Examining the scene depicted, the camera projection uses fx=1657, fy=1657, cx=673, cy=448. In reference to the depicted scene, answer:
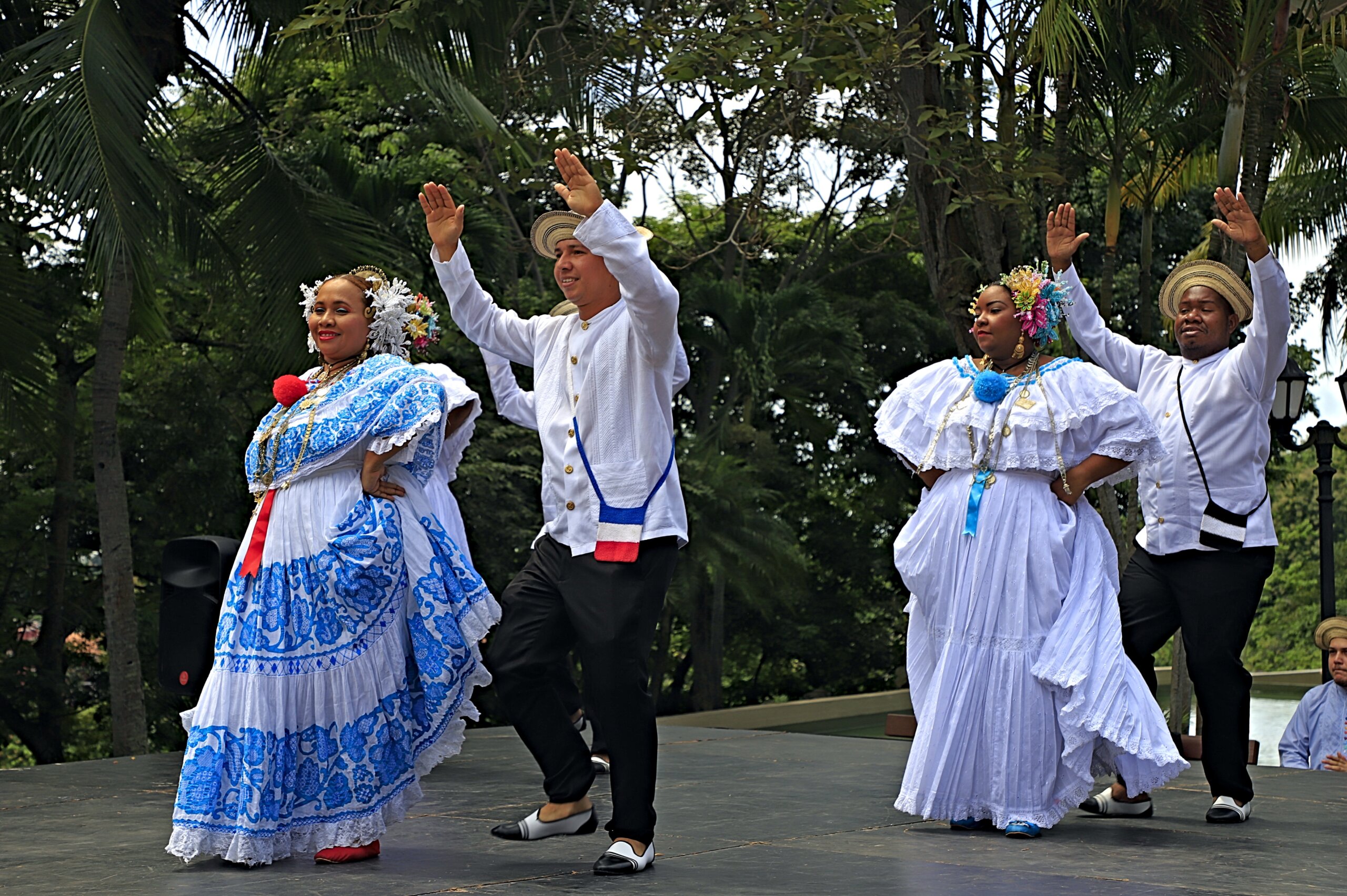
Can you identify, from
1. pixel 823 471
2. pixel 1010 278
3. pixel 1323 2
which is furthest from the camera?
pixel 823 471

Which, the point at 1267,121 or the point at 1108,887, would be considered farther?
the point at 1267,121

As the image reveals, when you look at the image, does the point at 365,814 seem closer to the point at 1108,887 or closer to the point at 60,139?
the point at 1108,887

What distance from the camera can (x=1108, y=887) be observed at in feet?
14.4

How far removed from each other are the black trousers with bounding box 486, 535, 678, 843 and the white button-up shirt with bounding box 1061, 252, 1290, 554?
6.76 ft

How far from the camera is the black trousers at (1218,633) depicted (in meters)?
5.80

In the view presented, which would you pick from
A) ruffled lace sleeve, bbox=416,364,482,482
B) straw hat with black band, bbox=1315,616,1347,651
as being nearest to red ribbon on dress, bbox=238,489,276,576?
ruffled lace sleeve, bbox=416,364,482,482

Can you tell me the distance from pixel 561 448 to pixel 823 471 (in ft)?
56.3

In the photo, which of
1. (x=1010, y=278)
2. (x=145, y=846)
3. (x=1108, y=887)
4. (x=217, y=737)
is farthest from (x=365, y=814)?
(x=1010, y=278)

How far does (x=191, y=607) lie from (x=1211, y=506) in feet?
11.6

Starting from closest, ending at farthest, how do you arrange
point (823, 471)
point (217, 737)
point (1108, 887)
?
1. point (1108, 887)
2. point (217, 737)
3. point (823, 471)

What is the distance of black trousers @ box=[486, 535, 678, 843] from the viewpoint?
4672mm

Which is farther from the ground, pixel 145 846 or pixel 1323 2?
pixel 1323 2

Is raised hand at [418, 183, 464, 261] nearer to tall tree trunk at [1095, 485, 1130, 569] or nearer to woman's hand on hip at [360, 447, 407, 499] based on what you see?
woman's hand on hip at [360, 447, 407, 499]

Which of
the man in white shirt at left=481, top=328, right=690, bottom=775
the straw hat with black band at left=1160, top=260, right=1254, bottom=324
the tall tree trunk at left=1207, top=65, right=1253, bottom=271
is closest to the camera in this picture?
the straw hat with black band at left=1160, top=260, right=1254, bottom=324
